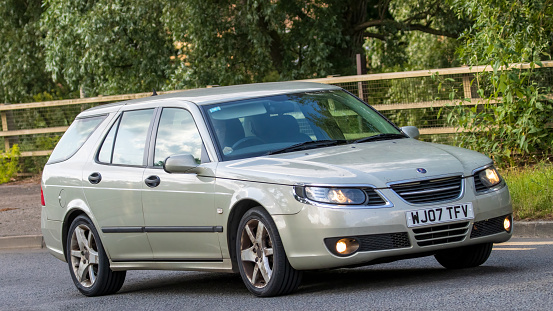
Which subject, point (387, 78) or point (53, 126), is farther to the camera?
point (53, 126)

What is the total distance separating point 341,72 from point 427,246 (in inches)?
595

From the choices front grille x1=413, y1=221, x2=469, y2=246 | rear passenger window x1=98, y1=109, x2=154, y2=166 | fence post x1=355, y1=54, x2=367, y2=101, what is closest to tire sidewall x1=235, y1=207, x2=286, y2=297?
front grille x1=413, y1=221, x2=469, y2=246

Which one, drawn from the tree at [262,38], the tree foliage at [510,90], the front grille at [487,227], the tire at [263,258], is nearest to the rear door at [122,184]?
the tire at [263,258]

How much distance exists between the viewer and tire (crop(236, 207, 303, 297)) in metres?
6.59

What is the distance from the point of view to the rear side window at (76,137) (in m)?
9.01

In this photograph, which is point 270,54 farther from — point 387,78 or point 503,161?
point 503,161

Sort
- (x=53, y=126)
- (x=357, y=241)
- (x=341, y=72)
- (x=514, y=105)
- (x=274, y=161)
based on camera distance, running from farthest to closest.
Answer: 1. (x=341, y=72)
2. (x=53, y=126)
3. (x=514, y=105)
4. (x=274, y=161)
5. (x=357, y=241)

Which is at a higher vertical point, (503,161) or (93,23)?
(93,23)

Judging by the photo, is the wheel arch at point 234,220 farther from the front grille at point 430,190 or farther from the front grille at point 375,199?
the front grille at point 430,190

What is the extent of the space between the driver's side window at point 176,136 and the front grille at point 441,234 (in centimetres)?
197

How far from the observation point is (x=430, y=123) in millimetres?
14969

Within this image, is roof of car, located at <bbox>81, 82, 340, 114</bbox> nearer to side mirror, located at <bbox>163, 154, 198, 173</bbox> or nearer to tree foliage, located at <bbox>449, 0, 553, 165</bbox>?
side mirror, located at <bbox>163, 154, 198, 173</bbox>

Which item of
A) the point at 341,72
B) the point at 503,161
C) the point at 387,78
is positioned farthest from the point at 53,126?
the point at 503,161

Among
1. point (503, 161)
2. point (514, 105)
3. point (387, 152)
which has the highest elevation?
point (387, 152)
